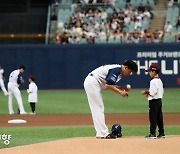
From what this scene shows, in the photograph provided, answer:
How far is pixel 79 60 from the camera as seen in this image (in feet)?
121

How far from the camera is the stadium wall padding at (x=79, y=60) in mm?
36594

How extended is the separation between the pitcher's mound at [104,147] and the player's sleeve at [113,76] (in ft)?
3.95

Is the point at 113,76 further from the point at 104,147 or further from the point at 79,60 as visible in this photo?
the point at 79,60

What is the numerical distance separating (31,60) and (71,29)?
10.5 feet

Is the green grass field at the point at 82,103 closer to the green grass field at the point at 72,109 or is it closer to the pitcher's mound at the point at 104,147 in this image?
the green grass field at the point at 72,109

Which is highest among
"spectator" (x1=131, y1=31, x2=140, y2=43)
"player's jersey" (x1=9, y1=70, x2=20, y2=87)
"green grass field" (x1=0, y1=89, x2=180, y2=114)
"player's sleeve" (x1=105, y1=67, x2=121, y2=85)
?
"player's sleeve" (x1=105, y1=67, x2=121, y2=85)

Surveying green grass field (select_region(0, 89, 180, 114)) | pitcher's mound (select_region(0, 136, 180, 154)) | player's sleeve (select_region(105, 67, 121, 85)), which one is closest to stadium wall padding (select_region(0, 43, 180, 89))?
green grass field (select_region(0, 89, 180, 114))

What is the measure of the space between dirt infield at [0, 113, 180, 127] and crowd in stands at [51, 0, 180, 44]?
47.0 feet

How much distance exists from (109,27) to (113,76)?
81.4ft

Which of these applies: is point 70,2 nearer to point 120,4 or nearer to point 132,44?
point 120,4

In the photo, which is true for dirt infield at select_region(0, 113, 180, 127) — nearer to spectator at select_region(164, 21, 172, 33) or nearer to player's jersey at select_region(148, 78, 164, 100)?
player's jersey at select_region(148, 78, 164, 100)

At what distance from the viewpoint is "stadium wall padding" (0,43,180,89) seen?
36.6 metres

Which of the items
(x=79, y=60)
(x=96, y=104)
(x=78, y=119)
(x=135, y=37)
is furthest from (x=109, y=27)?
(x=96, y=104)

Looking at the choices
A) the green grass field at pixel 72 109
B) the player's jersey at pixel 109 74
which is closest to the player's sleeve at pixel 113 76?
the player's jersey at pixel 109 74
